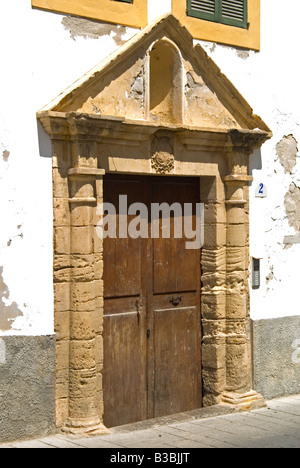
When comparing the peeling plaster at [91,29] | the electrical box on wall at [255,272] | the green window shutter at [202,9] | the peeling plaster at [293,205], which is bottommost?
the electrical box on wall at [255,272]

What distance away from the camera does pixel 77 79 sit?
7121 millimetres

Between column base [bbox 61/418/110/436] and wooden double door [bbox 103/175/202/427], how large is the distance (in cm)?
49

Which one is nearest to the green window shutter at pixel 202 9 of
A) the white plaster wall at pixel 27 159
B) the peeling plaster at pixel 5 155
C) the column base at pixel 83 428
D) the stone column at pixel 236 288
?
the stone column at pixel 236 288

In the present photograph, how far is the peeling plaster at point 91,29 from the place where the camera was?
709cm

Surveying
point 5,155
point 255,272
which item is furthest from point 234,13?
point 5,155

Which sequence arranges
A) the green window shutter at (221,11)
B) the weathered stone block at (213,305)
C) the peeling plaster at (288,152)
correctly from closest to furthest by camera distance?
1. the green window shutter at (221,11)
2. the weathered stone block at (213,305)
3. the peeling plaster at (288,152)

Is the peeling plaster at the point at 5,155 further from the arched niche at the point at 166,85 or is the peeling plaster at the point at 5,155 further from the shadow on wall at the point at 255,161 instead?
the shadow on wall at the point at 255,161

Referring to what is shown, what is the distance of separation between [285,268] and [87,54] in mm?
3341

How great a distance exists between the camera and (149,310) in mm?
7871

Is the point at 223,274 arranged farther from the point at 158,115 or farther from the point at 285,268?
the point at 158,115

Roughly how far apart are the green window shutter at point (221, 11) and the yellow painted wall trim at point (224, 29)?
51 mm

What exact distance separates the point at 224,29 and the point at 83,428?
4263 millimetres

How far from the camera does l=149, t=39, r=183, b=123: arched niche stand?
7.79 meters

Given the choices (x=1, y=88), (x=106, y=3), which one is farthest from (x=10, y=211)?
(x=106, y=3)
